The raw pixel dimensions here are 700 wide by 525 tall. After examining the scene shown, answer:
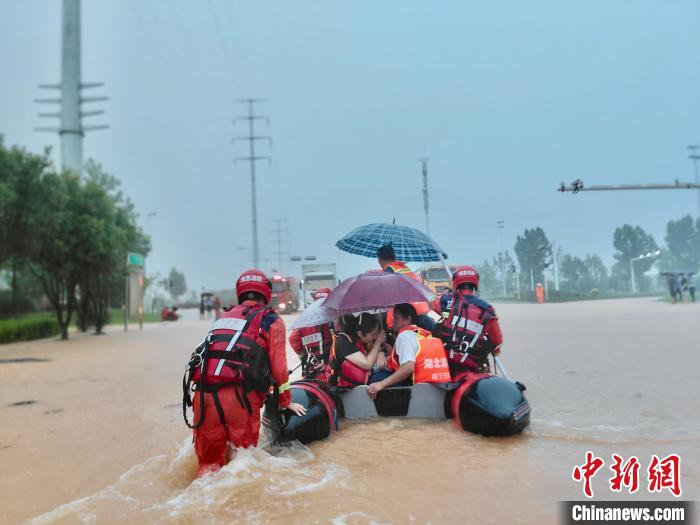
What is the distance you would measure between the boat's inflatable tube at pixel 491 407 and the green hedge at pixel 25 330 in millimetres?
23399

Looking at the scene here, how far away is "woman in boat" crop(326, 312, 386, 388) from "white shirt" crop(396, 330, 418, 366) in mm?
291

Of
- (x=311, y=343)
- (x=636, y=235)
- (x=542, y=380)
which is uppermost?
(x=636, y=235)

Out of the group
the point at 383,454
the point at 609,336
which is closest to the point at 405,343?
the point at 383,454

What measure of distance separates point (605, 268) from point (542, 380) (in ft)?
157

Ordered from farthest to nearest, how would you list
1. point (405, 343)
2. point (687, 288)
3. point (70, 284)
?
point (687, 288)
point (70, 284)
point (405, 343)

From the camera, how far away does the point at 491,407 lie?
5980 mm

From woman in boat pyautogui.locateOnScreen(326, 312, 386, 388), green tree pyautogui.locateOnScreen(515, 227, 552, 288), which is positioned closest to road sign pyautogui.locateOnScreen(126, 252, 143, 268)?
green tree pyautogui.locateOnScreen(515, 227, 552, 288)

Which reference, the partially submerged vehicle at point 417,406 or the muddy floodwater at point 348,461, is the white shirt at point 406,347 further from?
the muddy floodwater at point 348,461

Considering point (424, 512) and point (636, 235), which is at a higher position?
point (636, 235)

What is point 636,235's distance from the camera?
53.5 m

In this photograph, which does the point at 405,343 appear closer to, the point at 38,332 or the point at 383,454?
the point at 383,454

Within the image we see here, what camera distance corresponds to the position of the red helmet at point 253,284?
203 inches

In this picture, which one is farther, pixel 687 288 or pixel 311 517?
pixel 687 288

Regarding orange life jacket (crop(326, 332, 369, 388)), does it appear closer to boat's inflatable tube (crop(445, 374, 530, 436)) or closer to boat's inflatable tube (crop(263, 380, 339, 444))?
boat's inflatable tube (crop(263, 380, 339, 444))
